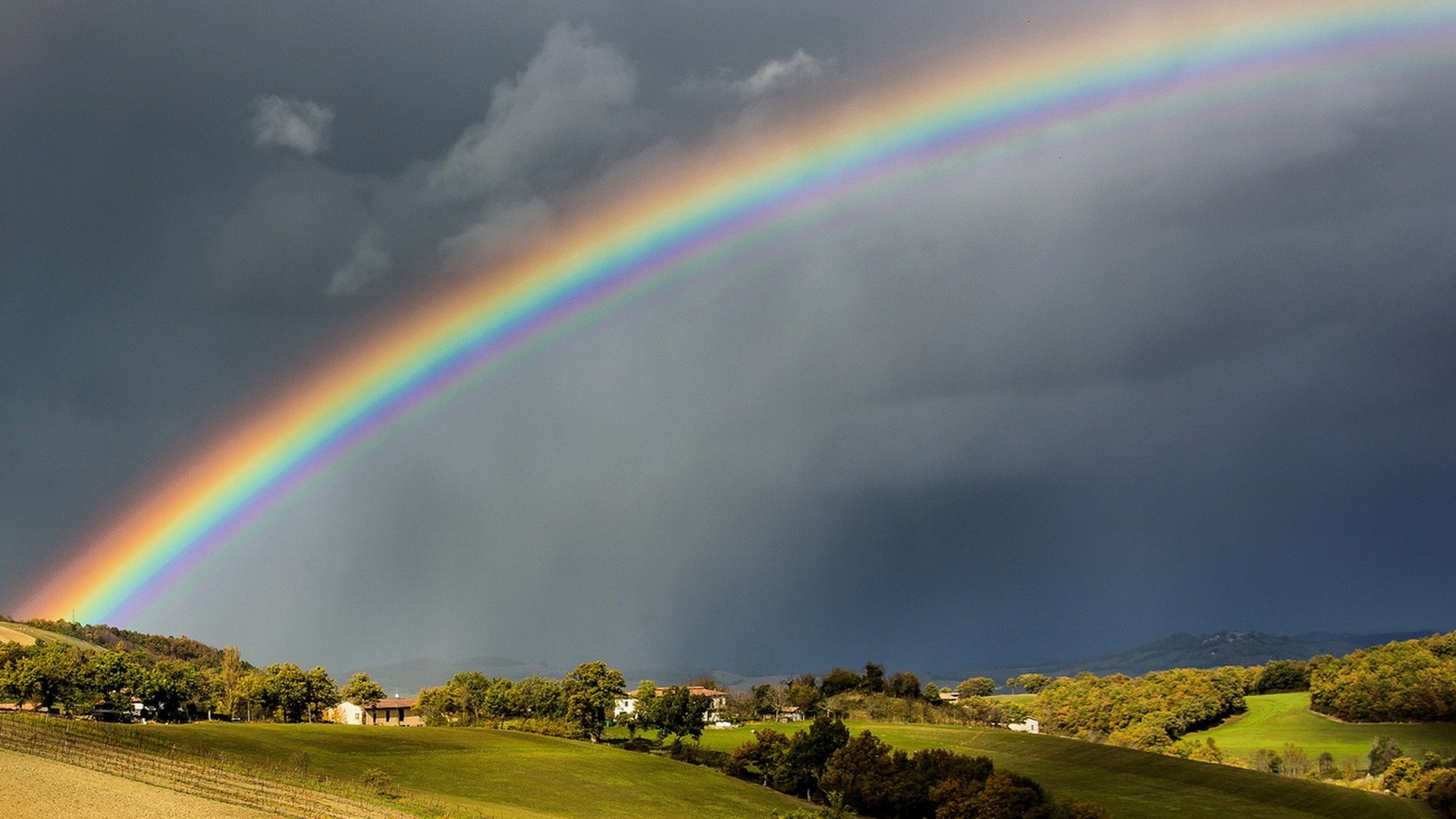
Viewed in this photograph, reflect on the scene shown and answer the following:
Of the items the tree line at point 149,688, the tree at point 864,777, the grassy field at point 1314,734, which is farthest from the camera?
the grassy field at point 1314,734

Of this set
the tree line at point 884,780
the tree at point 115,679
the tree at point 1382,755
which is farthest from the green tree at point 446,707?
the tree at point 1382,755

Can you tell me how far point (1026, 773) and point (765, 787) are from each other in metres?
30.3

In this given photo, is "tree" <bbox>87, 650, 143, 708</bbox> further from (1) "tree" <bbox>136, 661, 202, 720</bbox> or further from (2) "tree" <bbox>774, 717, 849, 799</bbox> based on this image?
(2) "tree" <bbox>774, 717, 849, 799</bbox>

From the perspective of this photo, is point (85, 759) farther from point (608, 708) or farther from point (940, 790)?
point (608, 708)

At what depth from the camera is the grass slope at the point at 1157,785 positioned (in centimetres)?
9531

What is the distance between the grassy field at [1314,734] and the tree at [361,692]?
141 m

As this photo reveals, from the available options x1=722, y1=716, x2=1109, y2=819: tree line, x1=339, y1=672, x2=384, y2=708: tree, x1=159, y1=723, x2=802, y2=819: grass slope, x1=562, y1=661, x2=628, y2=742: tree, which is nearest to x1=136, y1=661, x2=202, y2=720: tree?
x1=159, y1=723, x2=802, y2=819: grass slope

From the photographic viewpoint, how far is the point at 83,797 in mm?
47531

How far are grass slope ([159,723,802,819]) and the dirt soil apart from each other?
20.3 m

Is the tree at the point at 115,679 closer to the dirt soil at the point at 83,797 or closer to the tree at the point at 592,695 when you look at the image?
the tree at the point at 592,695

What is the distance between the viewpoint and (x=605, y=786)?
317 ft

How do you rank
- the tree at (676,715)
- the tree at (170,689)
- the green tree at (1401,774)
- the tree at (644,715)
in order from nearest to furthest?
the green tree at (1401,774) → the tree at (170,689) → the tree at (676,715) → the tree at (644,715)

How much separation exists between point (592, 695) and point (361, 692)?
5239 centimetres

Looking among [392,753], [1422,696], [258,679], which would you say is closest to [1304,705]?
[1422,696]
